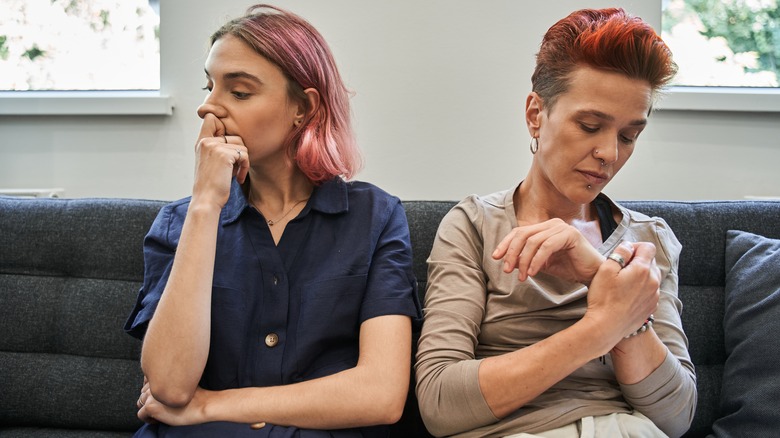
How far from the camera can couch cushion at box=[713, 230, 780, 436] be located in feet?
4.81

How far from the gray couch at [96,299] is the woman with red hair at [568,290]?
302 mm

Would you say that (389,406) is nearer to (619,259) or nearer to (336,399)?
(336,399)

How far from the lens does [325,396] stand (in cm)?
126

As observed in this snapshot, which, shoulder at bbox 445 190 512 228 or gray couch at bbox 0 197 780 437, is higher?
shoulder at bbox 445 190 512 228

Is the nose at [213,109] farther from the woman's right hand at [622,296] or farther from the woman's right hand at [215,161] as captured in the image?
the woman's right hand at [622,296]

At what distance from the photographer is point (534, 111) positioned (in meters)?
1.45

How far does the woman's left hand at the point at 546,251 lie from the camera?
116 centimetres

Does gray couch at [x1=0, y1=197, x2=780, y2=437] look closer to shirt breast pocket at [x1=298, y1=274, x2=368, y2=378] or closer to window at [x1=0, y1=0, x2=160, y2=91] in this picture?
shirt breast pocket at [x1=298, y1=274, x2=368, y2=378]

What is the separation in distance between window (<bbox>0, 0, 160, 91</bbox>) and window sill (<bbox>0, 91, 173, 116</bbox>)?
0.33 feet

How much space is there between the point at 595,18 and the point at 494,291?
1.87 feet

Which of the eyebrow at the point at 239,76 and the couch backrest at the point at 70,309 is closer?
the eyebrow at the point at 239,76

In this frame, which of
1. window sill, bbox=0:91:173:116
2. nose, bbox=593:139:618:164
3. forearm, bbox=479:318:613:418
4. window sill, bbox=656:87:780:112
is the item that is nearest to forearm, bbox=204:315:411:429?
forearm, bbox=479:318:613:418

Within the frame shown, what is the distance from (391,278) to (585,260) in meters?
0.38

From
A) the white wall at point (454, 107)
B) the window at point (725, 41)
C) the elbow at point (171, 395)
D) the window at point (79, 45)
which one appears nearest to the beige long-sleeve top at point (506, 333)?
the elbow at point (171, 395)
